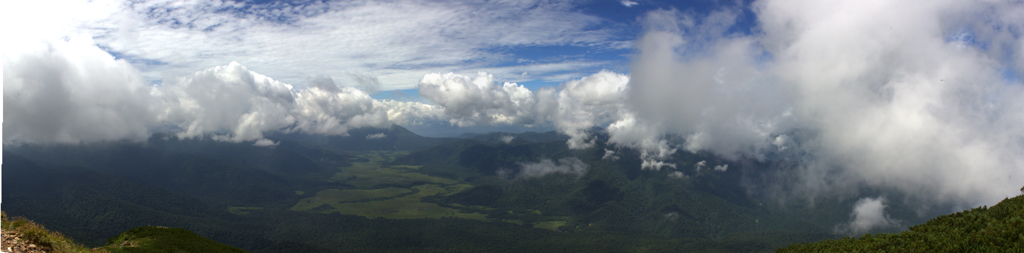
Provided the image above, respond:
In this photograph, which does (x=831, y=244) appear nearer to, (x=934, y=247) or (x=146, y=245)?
(x=934, y=247)

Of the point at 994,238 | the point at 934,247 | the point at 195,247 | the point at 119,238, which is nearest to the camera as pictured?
the point at 994,238

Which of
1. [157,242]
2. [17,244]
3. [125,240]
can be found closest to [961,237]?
[17,244]

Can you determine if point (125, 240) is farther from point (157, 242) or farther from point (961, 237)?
point (961, 237)

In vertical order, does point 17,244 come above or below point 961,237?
below

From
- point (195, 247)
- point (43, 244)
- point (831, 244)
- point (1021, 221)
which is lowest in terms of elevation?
point (195, 247)

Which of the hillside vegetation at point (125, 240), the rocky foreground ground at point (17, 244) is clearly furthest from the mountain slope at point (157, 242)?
the rocky foreground ground at point (17, 244)

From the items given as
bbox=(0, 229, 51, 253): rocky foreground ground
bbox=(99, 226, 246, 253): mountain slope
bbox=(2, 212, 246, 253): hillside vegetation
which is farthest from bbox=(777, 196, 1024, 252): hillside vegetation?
bbox=(99, 226, 246, 253): mountain slope

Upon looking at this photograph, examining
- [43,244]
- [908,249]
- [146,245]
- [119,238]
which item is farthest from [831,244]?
[119,238]

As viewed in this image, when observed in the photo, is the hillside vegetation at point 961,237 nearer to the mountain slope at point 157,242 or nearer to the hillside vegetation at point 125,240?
the hillside vegetation at point 125,240

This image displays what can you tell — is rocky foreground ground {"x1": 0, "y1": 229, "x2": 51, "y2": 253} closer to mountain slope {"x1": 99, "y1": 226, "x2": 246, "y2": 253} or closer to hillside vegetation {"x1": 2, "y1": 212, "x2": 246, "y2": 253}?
hillside vegetation {"x1": 2, "y1": 212, "x2": 246, "y2": 253}
